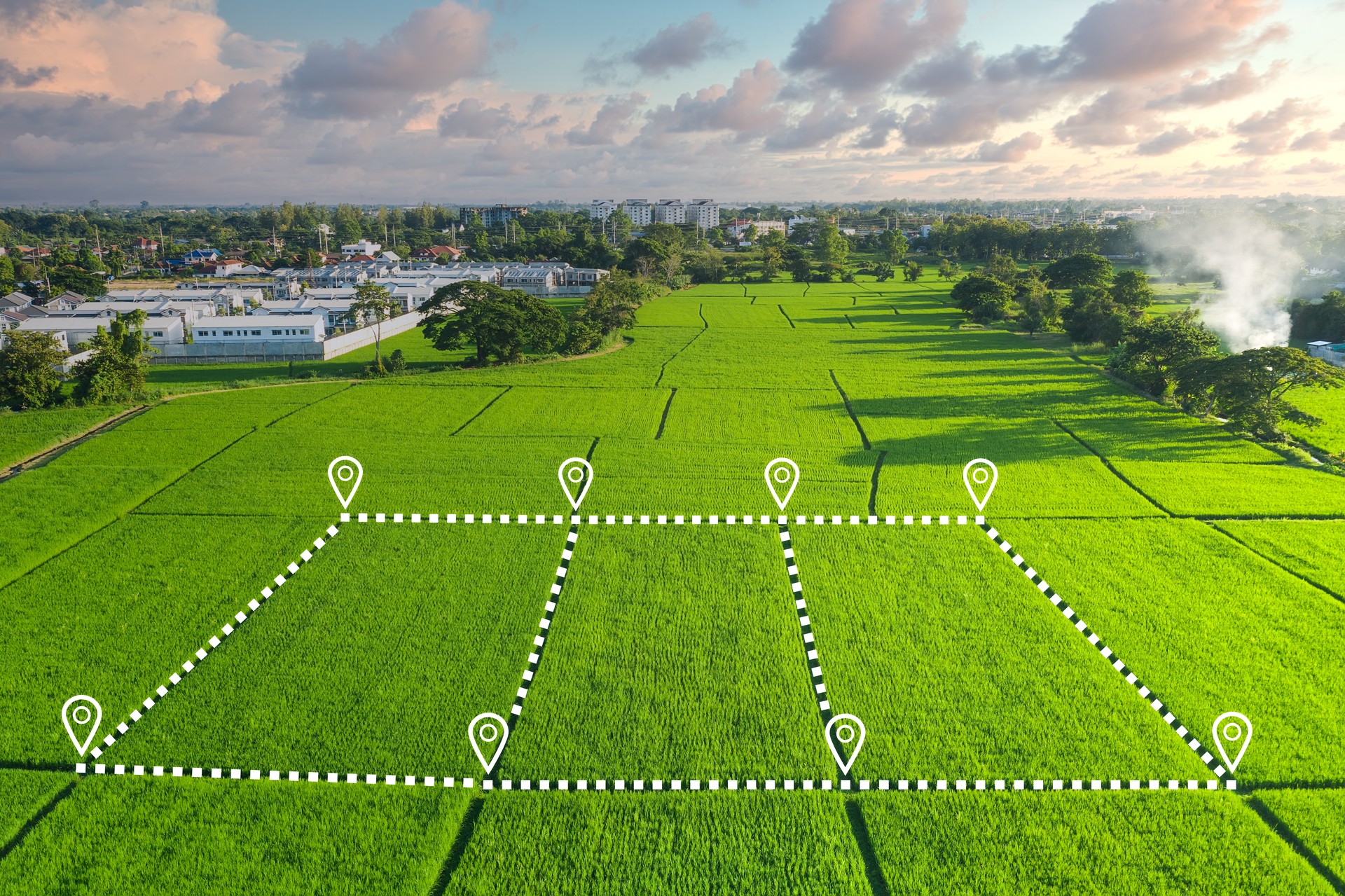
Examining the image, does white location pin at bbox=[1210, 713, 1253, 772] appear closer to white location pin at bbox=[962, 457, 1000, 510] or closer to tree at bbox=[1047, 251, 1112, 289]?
white location pin at bbox=[962, 457, 1000, 510]

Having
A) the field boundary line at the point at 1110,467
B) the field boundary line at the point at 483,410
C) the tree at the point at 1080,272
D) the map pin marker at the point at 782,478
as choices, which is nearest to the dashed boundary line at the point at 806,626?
the map pin marker at the point at 782,478

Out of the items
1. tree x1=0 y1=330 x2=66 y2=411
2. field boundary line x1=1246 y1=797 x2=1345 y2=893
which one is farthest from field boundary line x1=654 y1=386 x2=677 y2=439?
tree x1=0 y1=330 x2=66 y2=411

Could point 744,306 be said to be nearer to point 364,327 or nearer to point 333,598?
point 364,327

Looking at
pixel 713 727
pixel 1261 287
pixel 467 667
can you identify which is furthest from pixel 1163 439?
pixel 1261 287

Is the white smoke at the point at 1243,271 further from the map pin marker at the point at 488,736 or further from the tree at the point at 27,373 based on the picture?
the tree at the point at 27,373

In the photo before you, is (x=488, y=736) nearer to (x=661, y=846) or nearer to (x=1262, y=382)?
(x=661, y=846)

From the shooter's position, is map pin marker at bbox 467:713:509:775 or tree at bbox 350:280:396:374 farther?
tree at bbox 350:280:396:374

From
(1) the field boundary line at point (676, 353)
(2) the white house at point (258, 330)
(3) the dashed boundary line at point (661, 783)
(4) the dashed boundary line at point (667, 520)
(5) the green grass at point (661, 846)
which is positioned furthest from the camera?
(2) the white house at point (258, 330)
